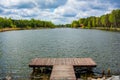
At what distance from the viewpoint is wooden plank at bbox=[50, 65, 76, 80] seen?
20.5m

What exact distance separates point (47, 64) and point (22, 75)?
3.07 meters

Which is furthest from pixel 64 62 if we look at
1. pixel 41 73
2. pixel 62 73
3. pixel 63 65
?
pixel 62 73

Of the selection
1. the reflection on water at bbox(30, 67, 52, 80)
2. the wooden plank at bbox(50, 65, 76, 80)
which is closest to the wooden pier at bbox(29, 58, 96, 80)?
the wooden plank at bbox(50, 65, 76, 80)

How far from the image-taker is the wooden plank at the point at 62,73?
809 inches

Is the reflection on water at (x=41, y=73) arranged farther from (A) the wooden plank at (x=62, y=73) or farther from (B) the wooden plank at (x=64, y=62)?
(A) the wooden plank at (x=62, y=73)

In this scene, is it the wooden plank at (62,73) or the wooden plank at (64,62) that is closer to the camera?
the wooden plank at (62,73)

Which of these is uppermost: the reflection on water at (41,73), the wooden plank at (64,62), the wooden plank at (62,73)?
the wooden plank at (64,62)

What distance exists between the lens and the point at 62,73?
21984mm

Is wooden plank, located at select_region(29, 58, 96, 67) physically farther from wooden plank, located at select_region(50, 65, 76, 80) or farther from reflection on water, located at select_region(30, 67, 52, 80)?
wooden plank, located at select_region(50, 65, 76, 80)

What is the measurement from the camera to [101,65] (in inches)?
1192

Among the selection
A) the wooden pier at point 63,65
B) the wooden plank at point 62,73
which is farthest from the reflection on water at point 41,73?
the wooden plank at point 62,73

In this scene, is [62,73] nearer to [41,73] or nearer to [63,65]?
[63,65]

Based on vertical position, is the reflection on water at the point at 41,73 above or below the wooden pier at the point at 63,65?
below

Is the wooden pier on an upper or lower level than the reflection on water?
upper
